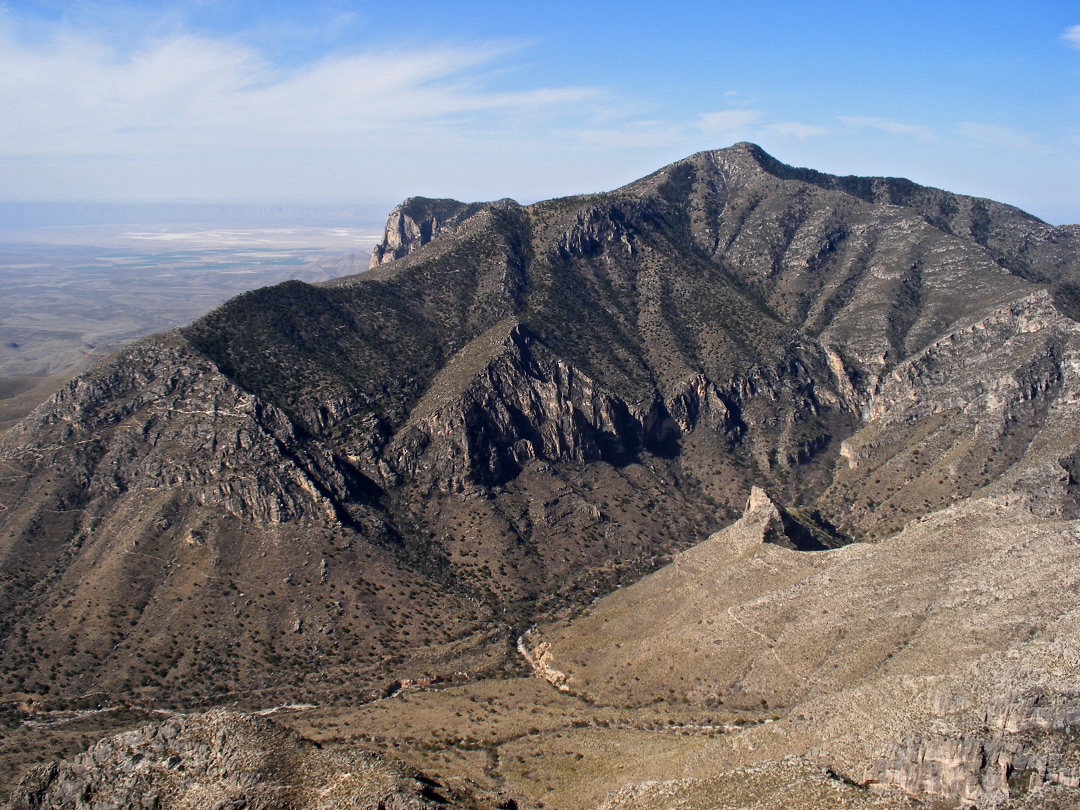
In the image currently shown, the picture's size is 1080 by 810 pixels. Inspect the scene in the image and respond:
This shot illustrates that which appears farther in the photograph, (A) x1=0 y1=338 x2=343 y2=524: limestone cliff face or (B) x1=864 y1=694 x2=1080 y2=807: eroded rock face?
(A) x1=0 y1=338 x2=343 y2=524: limestone cliff face

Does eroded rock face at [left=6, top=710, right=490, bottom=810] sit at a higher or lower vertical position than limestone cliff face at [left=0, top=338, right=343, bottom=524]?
lower

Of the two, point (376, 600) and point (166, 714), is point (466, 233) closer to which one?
point (376, 600)

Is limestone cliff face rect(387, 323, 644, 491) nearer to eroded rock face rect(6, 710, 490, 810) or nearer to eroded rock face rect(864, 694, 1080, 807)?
eroded rock face rect(6, 710, 490, 810)

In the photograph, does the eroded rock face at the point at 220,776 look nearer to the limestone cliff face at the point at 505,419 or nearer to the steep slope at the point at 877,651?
the steep slope at the point at 877,651

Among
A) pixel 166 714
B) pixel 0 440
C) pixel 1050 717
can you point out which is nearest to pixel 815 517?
pixel 1050 717

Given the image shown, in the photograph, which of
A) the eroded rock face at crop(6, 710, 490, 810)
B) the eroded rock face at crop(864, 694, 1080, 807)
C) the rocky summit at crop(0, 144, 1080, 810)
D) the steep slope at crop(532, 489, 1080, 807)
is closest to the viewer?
the eroded rock face at crop(864, 694, 1080, 807)

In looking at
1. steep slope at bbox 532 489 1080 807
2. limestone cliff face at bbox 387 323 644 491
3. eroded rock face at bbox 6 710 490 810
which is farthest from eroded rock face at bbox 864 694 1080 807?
limestone cliff face at bbox 387 323 644 491

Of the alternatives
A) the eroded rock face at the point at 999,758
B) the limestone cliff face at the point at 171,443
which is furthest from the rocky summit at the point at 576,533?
the limestone cliff face at the point at 171,443

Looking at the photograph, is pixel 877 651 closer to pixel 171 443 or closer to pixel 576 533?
pixel 576 533
